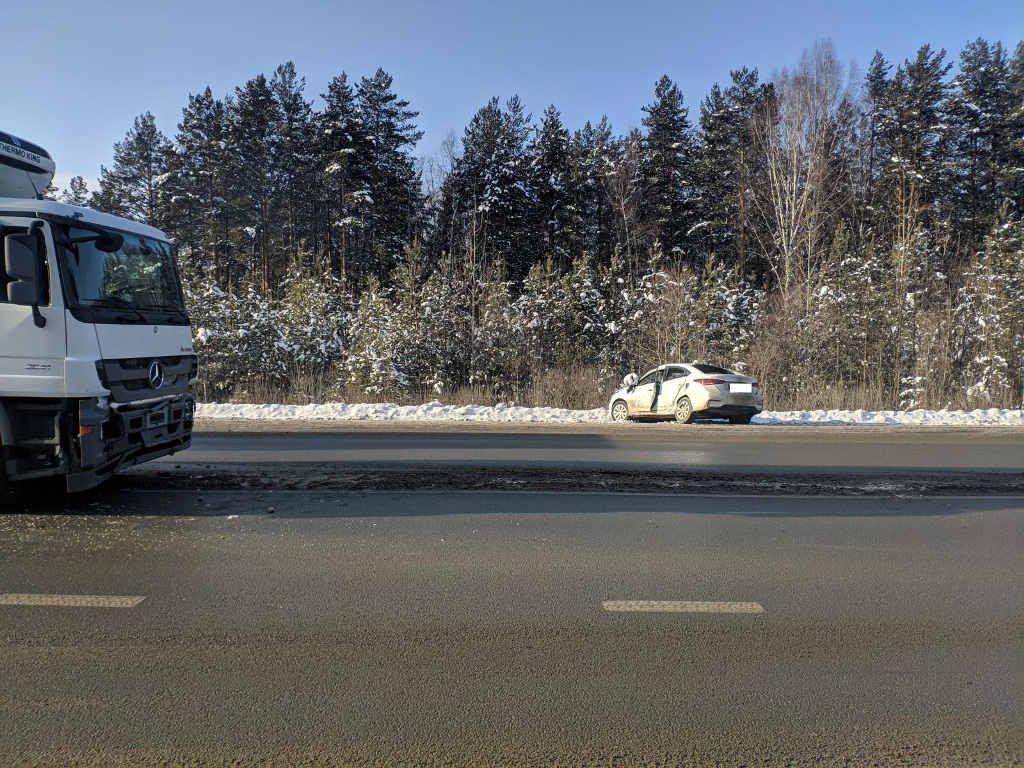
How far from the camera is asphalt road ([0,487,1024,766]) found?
312 cm

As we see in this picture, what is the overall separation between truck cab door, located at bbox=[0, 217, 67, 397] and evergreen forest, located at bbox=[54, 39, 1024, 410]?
54.6 feet

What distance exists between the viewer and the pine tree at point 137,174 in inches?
1789

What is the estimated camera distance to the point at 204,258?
149 feet

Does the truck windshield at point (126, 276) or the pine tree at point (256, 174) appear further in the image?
the pine tree at point (256, 174)

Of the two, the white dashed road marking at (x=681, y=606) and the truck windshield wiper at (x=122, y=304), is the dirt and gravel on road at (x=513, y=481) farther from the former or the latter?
the white dashed road marking at (x=681, y=606)

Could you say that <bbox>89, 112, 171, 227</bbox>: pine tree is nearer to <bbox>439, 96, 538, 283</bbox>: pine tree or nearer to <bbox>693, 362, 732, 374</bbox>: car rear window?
<bbox>439, 96, 538, 283</bbox>: pine tree

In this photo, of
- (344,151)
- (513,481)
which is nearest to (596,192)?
(344,151)

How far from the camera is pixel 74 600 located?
4664 mm

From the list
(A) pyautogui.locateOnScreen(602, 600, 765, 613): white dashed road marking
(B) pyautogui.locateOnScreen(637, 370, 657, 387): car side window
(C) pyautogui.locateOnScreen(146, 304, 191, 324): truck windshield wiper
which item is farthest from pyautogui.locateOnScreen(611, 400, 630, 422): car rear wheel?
(A) pyautogui.locateOnScreen(602, 600, 765, 613): white dashed road marking

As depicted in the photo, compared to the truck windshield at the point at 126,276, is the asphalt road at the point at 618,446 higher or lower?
lower

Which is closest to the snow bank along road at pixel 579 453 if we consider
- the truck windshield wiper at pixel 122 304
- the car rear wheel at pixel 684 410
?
the car rear wheel at pixel 684 410

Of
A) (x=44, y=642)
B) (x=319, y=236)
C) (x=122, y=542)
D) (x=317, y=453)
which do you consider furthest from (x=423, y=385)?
(x=319, y=236)

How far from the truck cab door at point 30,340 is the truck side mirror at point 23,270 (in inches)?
0.8

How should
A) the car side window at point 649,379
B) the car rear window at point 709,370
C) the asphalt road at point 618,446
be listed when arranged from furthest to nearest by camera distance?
the car side window at point 649,379 < the car rear window at point 709,370 < the asphalt road at point 618,446
